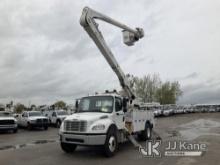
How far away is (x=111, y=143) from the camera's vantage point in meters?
11.9

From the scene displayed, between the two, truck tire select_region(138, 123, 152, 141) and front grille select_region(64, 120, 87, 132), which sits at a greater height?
front grille select_region(64, 120, 87, 132)

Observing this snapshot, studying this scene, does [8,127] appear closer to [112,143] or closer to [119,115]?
[119,115]

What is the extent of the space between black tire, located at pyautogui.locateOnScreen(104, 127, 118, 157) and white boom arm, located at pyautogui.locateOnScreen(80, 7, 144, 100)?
388 centimetres

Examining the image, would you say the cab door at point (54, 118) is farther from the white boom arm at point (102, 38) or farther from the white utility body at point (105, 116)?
the white boom arm at point (102, 38)

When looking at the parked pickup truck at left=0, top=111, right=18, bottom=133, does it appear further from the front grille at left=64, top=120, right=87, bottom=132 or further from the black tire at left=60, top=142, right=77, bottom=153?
the front grille at left=64, top=120, right=87, bottom=132

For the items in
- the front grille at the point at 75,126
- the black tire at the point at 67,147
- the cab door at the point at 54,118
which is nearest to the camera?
the front grille at the point at 75,126

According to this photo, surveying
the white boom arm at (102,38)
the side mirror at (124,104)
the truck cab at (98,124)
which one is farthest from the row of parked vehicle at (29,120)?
the side mirror at (124,104)

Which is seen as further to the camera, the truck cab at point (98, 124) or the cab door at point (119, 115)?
the cab door at point (119, 115)

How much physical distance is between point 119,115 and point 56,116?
18913 mm

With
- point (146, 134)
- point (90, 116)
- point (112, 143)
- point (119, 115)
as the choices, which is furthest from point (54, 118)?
point (112, 143)

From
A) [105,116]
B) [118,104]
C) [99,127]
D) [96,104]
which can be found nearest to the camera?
[99,127]

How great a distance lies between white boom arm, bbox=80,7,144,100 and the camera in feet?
46.2

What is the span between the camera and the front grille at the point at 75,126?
11.6 meters

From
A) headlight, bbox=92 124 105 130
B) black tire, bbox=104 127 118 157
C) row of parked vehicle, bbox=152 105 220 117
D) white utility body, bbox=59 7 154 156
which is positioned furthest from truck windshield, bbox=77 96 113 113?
row of parked vehicle, bbox=152 105 220 117
